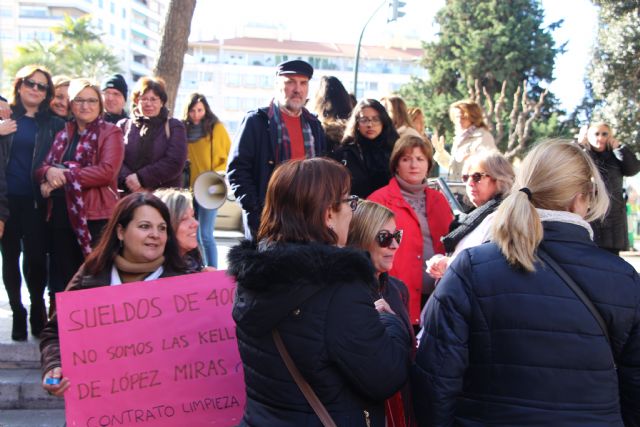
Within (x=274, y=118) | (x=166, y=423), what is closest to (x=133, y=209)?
(x=166, y=423)

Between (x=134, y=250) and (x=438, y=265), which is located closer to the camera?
(x=134, y=250)

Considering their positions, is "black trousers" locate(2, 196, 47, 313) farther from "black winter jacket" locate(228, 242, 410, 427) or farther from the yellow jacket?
"black winter jacket" locate(228, 242, 410, 427)

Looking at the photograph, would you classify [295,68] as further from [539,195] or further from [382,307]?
[539,195]

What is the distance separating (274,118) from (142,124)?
1458 millimetres

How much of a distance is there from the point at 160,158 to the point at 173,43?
3458mm

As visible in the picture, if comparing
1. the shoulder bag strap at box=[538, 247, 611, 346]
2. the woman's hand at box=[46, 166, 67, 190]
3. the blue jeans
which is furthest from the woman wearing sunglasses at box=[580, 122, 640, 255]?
the shoulder bag strap at box=[538, 247, 611, 346]

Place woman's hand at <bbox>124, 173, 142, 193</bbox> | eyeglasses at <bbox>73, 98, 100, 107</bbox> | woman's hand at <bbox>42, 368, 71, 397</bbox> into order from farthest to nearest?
1. woman's hand at <bbox>124, 173, 142, 193</bbox>
2. eyeglasses at <bbox>73, 98, 100, 107</bbox>
3. woman's hand at <bbox>42, 368, 71, 397</bbox>

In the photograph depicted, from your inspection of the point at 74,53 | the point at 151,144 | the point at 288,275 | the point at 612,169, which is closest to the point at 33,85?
the point at 151,144

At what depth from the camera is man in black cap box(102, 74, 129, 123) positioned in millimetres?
6594

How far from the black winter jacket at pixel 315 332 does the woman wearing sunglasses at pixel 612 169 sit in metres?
5.77

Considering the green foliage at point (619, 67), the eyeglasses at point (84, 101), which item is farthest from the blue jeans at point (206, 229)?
the green foliage at point (619, 67)

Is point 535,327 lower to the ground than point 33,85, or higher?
lower

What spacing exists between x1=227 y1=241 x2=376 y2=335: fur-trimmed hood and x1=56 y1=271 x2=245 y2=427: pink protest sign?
1198 mm

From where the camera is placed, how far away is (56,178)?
510cm
